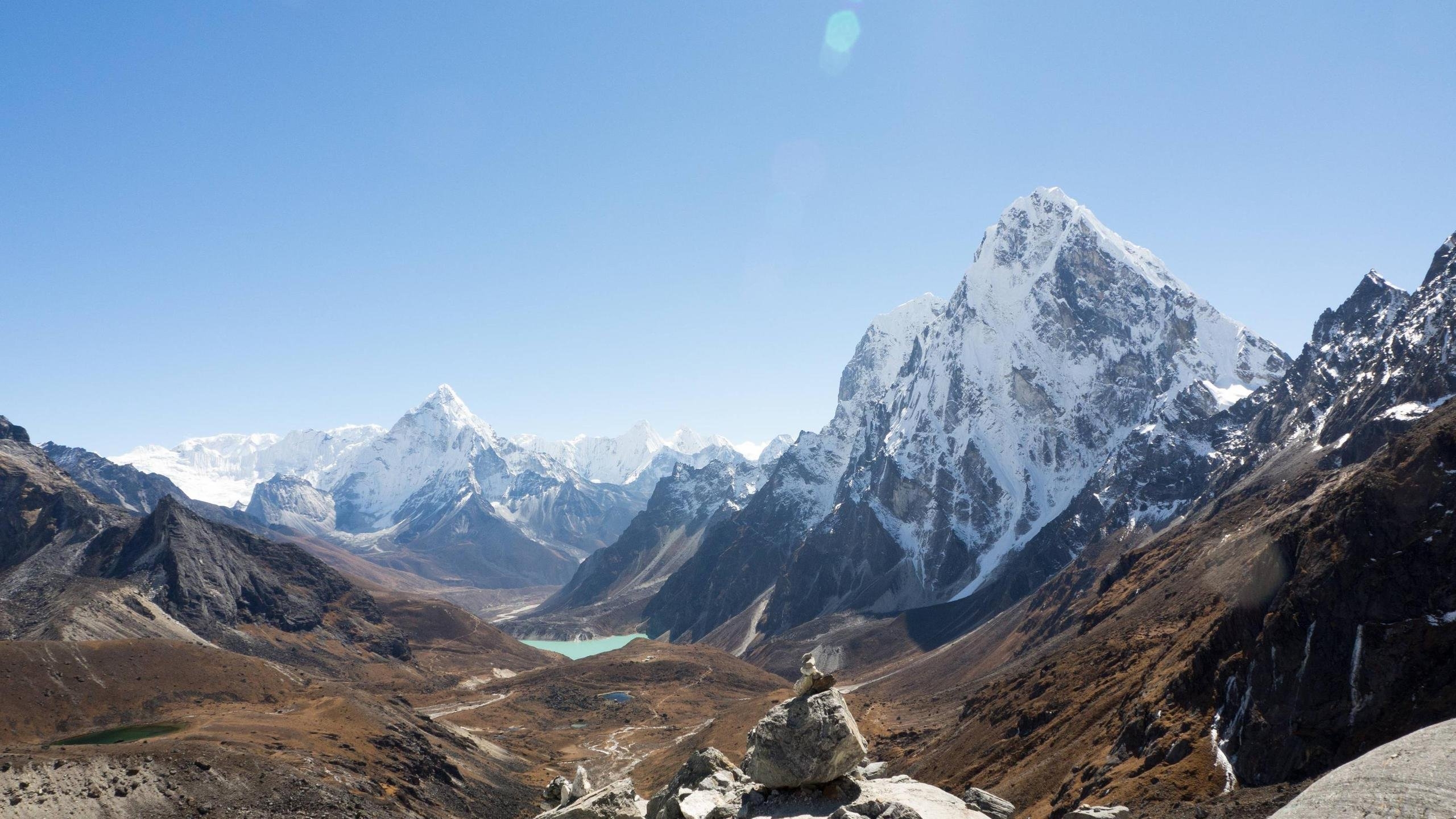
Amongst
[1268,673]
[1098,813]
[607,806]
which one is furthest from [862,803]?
[1268,673]

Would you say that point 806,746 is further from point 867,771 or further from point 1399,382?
point 1399,382

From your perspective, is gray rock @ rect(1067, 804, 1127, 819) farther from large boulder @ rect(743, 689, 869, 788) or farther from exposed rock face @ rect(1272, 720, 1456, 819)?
exposed rock face @ rect(1272, 720, 1456, 819)

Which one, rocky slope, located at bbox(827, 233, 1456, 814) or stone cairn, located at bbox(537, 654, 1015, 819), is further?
rocky slope, located at bbox(827, 233, 1456, 814)

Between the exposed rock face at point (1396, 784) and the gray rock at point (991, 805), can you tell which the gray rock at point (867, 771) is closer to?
the gray rock at point (991, 805)

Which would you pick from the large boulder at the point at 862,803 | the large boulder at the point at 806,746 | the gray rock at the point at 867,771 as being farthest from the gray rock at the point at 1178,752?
the large boulder at the point at 806,746

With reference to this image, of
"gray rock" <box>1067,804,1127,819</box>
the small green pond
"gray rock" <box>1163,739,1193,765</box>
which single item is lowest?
the small green pond

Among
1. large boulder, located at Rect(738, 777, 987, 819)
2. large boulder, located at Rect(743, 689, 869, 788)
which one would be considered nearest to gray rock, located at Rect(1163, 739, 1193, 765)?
large boulder, located at Rect(738, 777, 987, 819)
